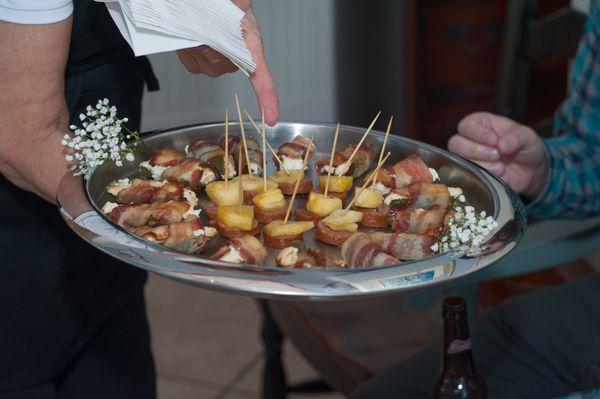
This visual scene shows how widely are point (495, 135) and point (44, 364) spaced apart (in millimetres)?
699

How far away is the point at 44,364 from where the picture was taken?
127cm

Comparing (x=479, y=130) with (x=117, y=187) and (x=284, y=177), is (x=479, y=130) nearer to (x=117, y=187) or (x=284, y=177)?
(x=284, y=177)

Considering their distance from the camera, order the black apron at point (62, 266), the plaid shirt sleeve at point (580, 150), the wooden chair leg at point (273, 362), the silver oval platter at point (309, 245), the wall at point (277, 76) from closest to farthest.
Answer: the silver oval platter at point (309, 245)
the black apron at point (62, 266)
the plaid shirt sleeve at point (580, 150)
the wooden chair leg at point (273, 362)
the wall at point (277, 76)

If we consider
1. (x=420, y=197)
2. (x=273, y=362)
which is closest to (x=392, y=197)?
(x=420, y=197)

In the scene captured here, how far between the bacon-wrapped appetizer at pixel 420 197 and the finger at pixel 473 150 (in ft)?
1.02

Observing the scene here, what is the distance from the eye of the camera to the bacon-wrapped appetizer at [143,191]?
1.03 meters

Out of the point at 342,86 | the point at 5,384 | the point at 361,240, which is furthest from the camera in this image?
the point at 342,86

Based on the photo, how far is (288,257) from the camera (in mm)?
887

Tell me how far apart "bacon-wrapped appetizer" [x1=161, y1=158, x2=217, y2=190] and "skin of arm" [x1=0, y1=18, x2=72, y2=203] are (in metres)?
0.12

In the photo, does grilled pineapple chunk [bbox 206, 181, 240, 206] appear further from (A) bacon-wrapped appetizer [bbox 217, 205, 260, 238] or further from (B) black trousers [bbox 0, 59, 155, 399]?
(B) black trousers [bbox 0, 59, 155, 399]

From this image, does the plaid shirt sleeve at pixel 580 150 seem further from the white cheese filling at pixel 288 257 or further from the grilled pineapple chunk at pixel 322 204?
the white cheese filling at pixel 288 257

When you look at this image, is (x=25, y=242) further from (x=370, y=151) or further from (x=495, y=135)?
(x=495, y=135)

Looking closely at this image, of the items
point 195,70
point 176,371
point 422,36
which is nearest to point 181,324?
point 176,371

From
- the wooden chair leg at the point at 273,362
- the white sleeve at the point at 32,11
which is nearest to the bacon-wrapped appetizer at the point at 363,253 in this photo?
the white sleeve at the point at 32,11
